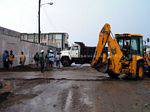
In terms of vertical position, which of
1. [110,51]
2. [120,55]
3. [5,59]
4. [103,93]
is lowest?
[103,93]

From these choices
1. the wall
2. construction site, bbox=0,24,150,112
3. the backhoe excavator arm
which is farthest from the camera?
the wall

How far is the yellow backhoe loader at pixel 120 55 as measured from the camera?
1115 centimetres

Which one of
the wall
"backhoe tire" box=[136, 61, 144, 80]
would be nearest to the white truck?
the wall

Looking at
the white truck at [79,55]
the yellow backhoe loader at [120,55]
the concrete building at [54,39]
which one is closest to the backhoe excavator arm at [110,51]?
the yellow backhoe loader at [120,55]

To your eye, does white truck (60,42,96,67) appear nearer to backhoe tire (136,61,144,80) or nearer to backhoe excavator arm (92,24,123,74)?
backhoe excavator arm (92,24,123,74)

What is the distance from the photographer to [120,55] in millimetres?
11062

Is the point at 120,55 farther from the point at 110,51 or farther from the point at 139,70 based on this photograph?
the point at 139,70

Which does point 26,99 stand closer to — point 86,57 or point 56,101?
point 56,101

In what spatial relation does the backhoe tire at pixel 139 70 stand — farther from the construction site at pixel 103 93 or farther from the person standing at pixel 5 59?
the person standing at pixel 5 59

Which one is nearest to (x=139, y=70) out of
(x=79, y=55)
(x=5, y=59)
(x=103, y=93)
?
(x=103, y=93)

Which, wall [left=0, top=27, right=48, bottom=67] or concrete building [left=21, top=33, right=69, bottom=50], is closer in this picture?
wall [left=0, top=27, right=48, bottom=67]

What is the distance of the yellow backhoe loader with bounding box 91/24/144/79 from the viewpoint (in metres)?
11.1

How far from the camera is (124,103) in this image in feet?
19.9

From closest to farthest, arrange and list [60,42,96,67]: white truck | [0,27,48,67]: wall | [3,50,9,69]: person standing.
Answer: [3,50,9,69]: person standing → [0,27,48,67]: wall → [60,42,96,67]: white truck
